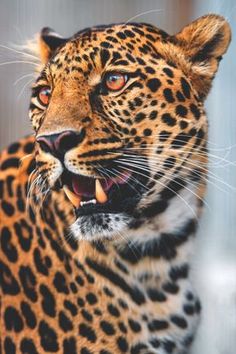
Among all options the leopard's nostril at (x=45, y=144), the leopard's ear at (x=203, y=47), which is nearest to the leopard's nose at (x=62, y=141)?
the leopard's nostril at (x=45, y=144)

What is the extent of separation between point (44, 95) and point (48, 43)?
276 mm

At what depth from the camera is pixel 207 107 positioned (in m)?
2.87

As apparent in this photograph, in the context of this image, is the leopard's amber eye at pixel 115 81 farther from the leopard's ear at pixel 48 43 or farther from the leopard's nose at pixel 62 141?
the leopard's ear at pixel 48 43

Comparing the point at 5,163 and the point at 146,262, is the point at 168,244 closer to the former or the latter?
the point at 146,262

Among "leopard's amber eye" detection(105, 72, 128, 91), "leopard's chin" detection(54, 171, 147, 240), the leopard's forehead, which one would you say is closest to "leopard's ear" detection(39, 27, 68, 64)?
the leopard's forehead

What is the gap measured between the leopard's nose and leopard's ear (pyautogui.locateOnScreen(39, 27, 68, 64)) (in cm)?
54

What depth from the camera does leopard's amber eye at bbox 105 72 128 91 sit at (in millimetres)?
2740

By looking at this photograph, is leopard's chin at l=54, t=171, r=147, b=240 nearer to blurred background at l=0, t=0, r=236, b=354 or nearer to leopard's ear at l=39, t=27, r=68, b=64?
blurred background at l=0, t=0, r=236, b=354

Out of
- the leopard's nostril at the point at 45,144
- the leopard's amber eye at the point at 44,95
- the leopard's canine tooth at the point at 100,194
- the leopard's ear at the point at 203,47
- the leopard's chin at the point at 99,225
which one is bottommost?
the leopard's chin at the point at 99,225

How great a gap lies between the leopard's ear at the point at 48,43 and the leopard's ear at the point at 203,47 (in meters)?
0.46

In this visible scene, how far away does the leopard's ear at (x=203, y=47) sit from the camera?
9.24 ft

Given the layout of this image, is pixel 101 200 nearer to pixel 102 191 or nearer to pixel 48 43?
pixel 102 191

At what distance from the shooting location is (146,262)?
2920mm

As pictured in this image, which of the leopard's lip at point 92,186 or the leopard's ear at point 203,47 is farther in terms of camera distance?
the leopard's ear at point 203,47
